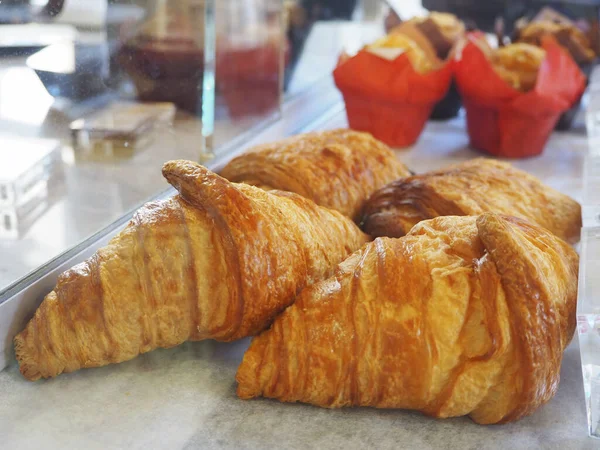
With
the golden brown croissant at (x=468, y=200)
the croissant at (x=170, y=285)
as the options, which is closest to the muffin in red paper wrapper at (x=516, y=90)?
the golden brown croissant at (x=468, y=200)

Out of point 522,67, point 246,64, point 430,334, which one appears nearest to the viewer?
point 430,334

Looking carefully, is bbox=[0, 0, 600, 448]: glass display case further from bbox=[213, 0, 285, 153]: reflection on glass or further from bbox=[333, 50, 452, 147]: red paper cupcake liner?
bbox=[333, 50, 452, 147]: red paper cupcake liner

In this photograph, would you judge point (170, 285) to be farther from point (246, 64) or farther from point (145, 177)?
point (246, 64)

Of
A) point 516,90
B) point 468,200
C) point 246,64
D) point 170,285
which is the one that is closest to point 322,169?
point 468,200

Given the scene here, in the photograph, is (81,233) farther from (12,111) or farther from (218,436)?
(218,436)

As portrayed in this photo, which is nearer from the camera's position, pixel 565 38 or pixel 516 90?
pixel 516 90

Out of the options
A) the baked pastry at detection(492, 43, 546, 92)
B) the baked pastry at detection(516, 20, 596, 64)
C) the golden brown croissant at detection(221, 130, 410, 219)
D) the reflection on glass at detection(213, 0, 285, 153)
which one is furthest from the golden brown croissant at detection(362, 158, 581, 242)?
the baked pastry at detection(516, 20, 596, 64)

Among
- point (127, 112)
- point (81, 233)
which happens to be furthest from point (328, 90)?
point (81, 233)
